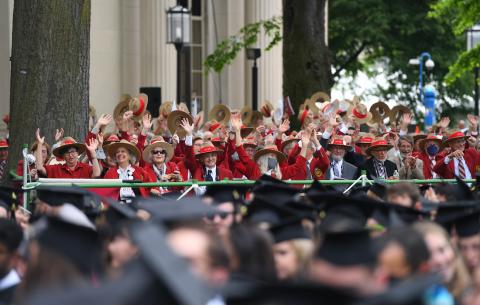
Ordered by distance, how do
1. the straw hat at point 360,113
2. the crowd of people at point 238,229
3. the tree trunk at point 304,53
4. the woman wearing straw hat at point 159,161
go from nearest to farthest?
1. the crowd of people at point 238,229
2. the woman wearing straw hat at point 159,161
3. the straw hat at point 360,113
4. the tree trunk at point 304,53

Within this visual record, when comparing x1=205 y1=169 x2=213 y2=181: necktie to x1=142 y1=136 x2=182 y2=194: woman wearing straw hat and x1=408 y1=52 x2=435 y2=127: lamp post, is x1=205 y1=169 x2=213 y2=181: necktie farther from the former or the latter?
x1=408 y1=52 x2=435 y2=127: lamp post

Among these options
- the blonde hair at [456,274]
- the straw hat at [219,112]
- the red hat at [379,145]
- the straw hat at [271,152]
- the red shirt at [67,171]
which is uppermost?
the straw hat at [219,112]

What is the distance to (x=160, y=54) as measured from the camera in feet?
102

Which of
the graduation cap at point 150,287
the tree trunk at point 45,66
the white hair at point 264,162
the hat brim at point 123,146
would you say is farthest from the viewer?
the white hair at point 264,162

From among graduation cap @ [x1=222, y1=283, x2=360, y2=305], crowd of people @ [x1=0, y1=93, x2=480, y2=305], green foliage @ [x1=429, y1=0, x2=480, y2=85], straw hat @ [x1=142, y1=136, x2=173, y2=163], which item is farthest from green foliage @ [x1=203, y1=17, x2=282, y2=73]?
graduation cap @ [x1=222, y1=283, x2=360, y2=305]

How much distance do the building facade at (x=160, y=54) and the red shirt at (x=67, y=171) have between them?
1144cm

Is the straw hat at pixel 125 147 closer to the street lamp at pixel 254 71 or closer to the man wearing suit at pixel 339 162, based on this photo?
the man wearing suit at pixel 339 162

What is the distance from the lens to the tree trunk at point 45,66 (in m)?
17.3

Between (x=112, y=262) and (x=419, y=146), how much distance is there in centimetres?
1243

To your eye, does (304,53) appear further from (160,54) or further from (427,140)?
(427,140)

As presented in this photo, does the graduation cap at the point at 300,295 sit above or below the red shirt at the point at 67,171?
below

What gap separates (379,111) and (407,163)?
212 inches

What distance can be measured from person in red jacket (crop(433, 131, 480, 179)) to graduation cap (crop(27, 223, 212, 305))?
12684mm

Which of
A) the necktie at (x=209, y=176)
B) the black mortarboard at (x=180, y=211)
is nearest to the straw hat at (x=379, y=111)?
the necktie at (x=209, y=176)
